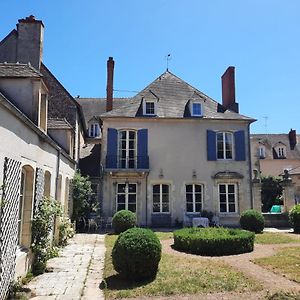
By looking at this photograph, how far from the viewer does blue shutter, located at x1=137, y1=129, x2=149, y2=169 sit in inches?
795

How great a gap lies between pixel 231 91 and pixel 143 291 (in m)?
18.4

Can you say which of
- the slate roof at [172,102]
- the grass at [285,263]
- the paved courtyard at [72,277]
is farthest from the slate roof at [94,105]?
the grass at [285,263]

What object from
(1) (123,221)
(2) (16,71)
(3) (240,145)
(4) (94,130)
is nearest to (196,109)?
(3) (240,145)

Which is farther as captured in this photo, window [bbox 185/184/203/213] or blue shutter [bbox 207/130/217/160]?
blue shutter [bbox 207/130/217/160]

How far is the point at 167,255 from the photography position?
35.1 feet

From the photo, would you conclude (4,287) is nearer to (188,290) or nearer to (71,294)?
(71,294)

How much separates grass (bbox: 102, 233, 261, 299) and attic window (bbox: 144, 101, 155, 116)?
41.9 feet

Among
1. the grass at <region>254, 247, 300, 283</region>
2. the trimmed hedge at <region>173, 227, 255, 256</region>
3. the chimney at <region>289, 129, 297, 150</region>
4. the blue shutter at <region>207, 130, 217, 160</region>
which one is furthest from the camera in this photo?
the chimney at <region>289, 129, 297, 150</region>

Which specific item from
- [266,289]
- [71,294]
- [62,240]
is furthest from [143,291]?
[62,240]

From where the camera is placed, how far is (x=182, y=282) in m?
7.36

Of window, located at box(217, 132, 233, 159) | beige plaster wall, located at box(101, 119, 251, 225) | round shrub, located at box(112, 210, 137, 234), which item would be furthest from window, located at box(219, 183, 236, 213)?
round shrub, located at box(112, 210, 137, 234)

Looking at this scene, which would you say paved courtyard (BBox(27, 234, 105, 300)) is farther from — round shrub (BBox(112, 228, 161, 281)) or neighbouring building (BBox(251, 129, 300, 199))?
neighbouring building (BBox(251, 129, 300, 199))

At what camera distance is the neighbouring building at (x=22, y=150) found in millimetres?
6238

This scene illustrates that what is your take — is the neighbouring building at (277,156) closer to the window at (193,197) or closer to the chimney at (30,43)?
the window at (193,197)
